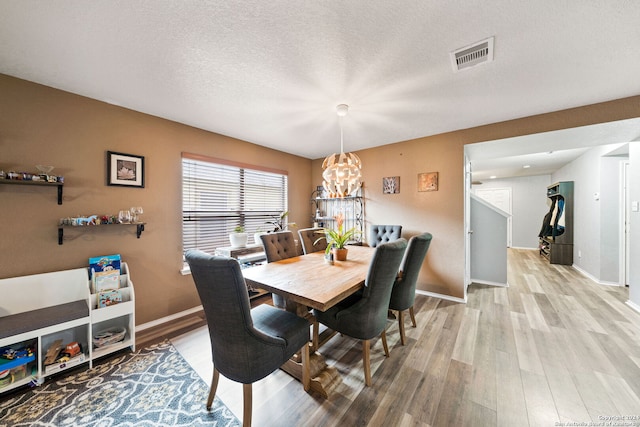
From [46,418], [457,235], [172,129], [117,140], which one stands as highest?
[172,129]

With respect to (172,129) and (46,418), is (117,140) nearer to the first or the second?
(172,129)

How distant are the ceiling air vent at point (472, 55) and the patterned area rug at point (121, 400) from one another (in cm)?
294

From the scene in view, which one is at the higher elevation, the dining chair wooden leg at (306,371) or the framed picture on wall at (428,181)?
the framed picture on wall at (428,181)

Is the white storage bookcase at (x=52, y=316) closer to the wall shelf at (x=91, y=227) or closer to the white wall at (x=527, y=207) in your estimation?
the wall shelf at (x=91, y=227)

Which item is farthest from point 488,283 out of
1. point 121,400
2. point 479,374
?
point 121,400

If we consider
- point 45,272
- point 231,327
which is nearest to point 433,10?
point 231,327

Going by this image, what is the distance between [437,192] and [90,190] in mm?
4253

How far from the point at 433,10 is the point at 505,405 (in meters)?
2.54

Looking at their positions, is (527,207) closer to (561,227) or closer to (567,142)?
(561,227)

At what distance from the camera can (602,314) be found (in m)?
2.68

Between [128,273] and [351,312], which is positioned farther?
[128,273]

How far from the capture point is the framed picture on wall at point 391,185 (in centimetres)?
372

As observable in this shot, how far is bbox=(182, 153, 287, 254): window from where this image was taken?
2.95 metres

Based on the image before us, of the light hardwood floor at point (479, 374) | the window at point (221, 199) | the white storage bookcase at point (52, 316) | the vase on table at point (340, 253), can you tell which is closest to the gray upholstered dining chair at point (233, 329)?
the light hardwood floor at point (479, 374)
